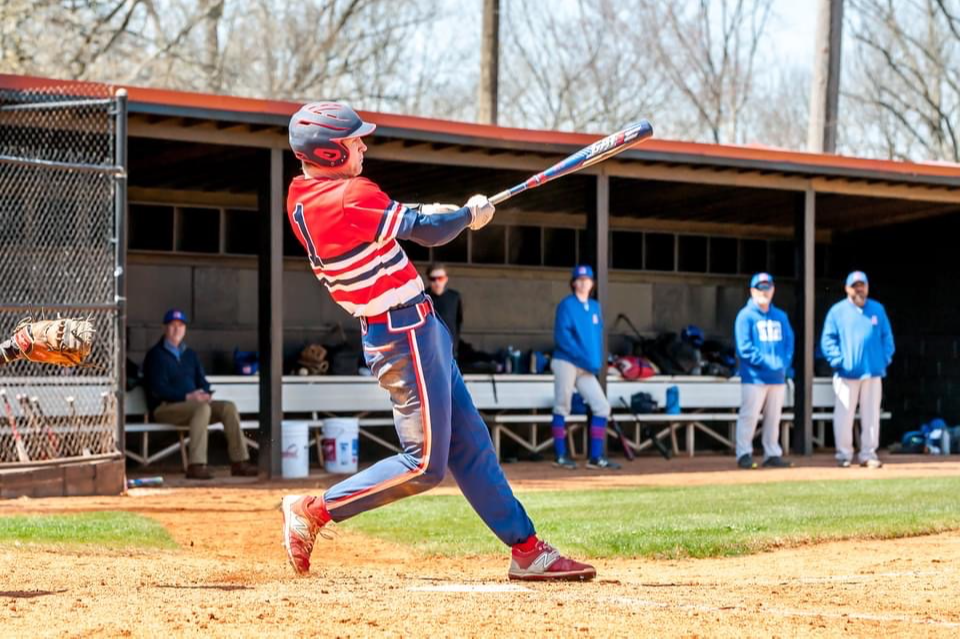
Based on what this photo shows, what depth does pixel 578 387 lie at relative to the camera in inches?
545

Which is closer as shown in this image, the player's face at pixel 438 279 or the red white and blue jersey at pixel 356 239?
the red white and blue jersey at pixel 356 239

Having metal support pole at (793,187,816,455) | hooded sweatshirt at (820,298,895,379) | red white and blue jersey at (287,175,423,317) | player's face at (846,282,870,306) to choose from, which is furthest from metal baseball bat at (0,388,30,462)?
metal support pole at (793,187,816,455)

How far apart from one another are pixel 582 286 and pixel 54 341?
9.00 meters

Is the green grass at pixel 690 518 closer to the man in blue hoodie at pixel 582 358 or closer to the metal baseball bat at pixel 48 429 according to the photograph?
the man in blue hoodie at pixel 582 358

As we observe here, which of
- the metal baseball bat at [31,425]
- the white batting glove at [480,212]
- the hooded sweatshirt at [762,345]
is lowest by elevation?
the metal baseball bat at [31,425]

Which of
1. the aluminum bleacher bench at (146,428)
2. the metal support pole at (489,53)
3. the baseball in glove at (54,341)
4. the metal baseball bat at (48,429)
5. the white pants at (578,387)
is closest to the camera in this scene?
the baseball in glove at (54,341)

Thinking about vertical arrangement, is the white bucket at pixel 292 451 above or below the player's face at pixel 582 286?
below

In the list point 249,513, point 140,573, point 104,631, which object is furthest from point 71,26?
point 104,631

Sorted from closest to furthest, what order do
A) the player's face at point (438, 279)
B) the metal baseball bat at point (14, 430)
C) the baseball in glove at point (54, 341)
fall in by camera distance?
the baseball in glove at point (54, 341), the metal baseball bat at point (14, 430), the player's face at point (438, 279)

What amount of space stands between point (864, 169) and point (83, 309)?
29.3 ft

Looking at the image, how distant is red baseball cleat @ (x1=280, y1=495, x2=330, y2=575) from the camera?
19.5 feet

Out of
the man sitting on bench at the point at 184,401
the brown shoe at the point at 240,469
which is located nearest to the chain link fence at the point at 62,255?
the man sitting on bench at the point at 184,401

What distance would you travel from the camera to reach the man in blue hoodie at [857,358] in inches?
547

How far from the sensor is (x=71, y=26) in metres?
24.0
